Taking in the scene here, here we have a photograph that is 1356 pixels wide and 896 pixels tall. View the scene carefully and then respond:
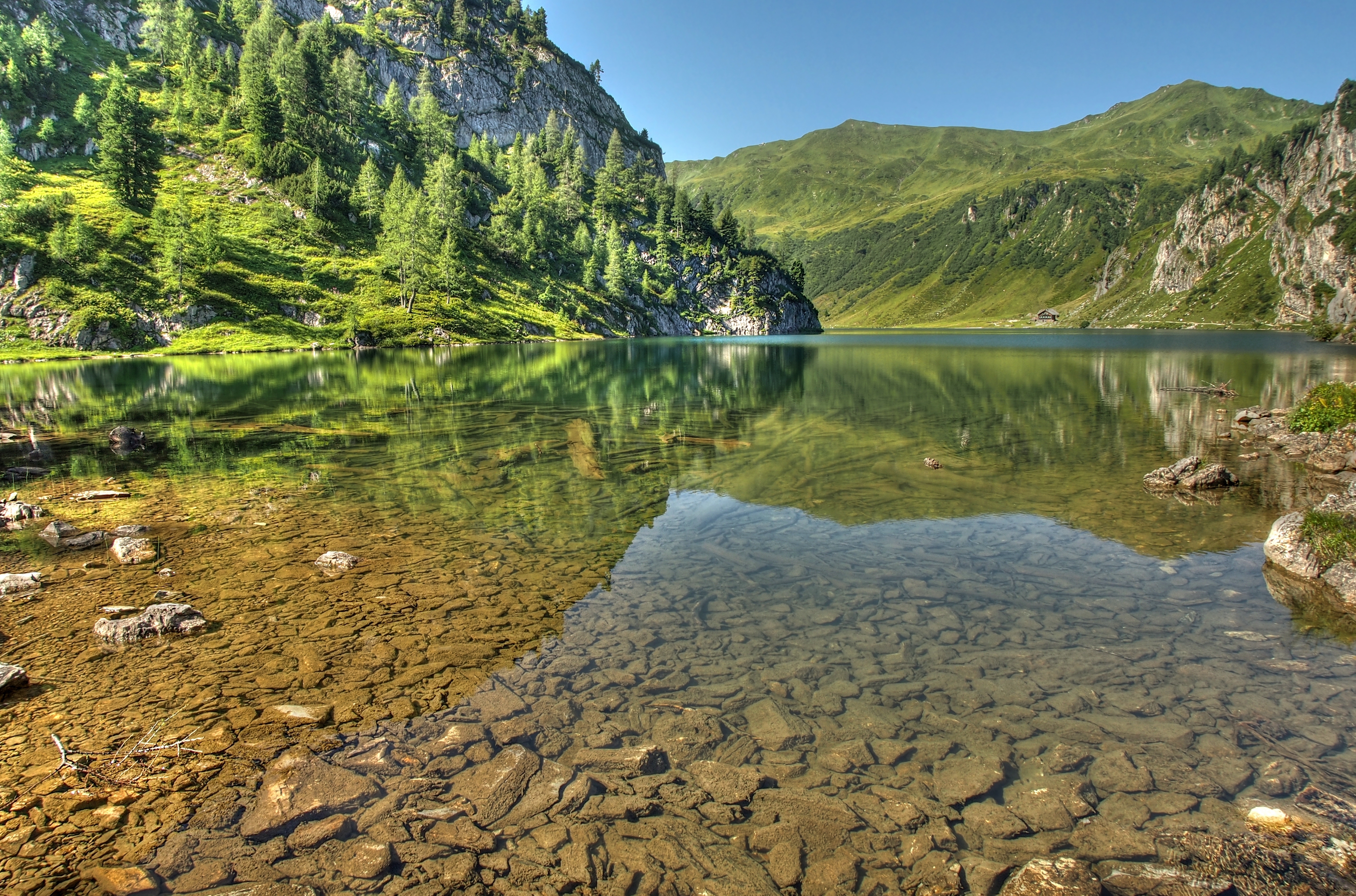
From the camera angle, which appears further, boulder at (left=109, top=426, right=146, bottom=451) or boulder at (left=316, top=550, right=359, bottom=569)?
boulder at (left=109, top=426, right=146, bottom=451)

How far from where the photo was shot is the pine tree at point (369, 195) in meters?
156

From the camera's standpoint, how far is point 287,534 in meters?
17.7

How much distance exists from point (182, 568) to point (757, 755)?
1481cm

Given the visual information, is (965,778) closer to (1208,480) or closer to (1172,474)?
(1172,474)

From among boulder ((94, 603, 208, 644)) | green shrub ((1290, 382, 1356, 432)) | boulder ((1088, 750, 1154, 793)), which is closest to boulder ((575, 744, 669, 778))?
boulder ((1088, 750, 1154, 793))

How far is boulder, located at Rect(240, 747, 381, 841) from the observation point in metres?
7.41

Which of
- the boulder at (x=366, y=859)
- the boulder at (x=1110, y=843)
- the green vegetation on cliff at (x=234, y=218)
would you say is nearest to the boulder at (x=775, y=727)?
the boulder at (x=1110, y=843)

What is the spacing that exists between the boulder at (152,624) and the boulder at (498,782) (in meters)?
7.63

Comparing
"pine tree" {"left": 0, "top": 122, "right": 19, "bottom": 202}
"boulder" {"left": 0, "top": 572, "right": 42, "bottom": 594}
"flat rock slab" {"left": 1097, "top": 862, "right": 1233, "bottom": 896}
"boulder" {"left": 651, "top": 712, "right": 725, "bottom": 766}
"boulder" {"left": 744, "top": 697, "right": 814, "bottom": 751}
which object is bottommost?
"flat rock slab" {"left": 1097, "top": 862, "right": 1233, "bottom": 896}

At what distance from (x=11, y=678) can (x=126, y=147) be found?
17379 centimetres

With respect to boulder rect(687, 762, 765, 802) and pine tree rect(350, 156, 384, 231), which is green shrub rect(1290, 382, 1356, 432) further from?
pine tree rect(350, 156, 384, 231)

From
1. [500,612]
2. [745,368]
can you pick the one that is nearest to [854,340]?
[745,368]

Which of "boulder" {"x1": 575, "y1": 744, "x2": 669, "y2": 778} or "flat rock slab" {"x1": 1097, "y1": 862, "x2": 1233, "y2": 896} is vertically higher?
"boulder" {"x1": 575, "y1": 744, "x2": 669, "y2": 778}

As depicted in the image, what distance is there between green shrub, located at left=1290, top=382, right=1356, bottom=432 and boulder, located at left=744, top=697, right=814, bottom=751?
36217 mm
